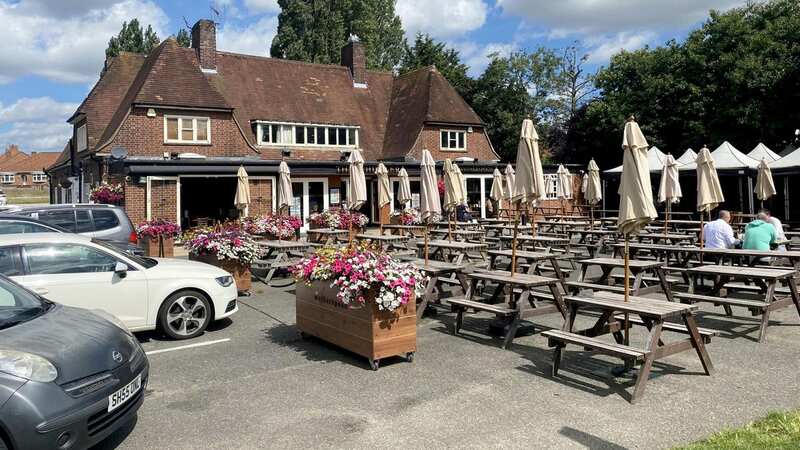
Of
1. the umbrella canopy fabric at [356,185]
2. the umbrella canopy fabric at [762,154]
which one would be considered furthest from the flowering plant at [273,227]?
the umbrella canopy fabric at [762,154]

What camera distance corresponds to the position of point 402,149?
3203 cm

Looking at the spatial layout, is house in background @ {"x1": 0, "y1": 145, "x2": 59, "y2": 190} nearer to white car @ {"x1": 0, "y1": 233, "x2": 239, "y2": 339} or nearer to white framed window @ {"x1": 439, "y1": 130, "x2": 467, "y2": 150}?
white framed window @ {"x1": 439, "y1": 130, "x2": 467, "y2": 150}

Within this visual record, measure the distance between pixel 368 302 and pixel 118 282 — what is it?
11.3 feet

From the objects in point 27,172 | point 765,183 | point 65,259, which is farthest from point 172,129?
point 27,172

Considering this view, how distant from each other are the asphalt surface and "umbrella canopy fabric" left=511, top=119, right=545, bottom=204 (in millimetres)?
1924

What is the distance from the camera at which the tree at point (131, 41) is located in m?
57.4

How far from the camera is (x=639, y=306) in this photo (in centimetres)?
580

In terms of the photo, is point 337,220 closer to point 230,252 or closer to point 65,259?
point 230,252

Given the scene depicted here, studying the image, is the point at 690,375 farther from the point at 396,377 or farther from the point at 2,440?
the point at 2,440

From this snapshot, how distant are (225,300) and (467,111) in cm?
2845

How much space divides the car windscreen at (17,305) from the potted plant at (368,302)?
2809 millimetres

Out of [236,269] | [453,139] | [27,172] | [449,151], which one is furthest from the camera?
[27,172]

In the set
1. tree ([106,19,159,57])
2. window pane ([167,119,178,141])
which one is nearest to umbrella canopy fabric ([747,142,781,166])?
window pane ([167,119,178,141])

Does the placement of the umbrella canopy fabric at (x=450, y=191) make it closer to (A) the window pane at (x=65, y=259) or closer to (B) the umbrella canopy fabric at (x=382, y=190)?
(B) the umbrella canopy fabric at (x=382, y=190)
